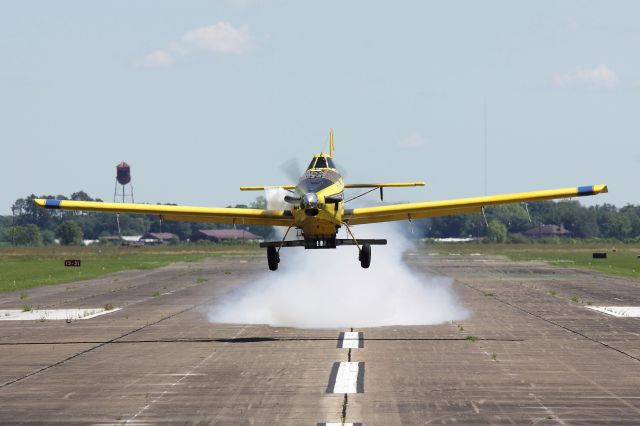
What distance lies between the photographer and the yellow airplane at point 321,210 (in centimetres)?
2930

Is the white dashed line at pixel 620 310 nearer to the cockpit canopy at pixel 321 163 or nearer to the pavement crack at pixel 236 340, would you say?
the pavement crack at pixel 236 340

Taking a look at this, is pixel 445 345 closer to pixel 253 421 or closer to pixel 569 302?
pixel 253 421

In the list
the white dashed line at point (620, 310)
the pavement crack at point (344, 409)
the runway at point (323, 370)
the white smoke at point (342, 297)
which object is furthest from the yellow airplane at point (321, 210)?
the white dashed line at point (620, 310)

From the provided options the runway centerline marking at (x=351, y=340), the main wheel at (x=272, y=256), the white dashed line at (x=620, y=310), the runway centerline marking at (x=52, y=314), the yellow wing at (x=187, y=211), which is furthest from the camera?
the runway centerline marking at (x=52, y=314)

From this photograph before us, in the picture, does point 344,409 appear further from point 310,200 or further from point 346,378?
point 310,200

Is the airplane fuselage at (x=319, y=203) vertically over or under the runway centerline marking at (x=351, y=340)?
over

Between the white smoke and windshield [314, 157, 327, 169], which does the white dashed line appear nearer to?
the white smoke

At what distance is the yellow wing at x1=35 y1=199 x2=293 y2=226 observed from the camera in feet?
106

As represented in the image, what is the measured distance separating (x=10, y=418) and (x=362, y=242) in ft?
45.5

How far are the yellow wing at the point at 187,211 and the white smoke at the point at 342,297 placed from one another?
21.8 ft

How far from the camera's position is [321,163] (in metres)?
30.5

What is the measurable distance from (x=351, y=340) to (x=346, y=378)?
853cm

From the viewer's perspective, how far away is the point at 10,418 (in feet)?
64.8

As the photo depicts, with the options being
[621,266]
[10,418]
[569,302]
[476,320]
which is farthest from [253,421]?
[621,266]
